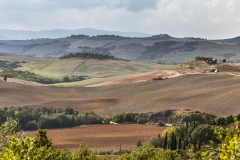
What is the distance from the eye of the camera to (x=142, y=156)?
130 ft

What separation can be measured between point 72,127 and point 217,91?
4159 cm

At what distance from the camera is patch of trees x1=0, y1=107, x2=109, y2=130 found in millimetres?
92525

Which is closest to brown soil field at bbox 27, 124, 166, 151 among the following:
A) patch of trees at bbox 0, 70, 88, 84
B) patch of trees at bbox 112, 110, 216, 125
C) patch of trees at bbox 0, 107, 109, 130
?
patch of trees at bbox 0, 107, 109, 130

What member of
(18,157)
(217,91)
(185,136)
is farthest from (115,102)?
(18,157)

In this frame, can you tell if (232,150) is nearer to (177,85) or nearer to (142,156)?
(142,156)

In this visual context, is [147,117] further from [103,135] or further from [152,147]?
[152,147]

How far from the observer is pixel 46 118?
94.9 meters

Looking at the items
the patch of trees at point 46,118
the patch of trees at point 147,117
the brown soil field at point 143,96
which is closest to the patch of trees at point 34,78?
the brown soil field at point 143,96

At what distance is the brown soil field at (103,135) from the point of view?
241 ft

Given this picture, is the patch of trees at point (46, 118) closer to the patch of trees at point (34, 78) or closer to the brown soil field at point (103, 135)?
the brown soil field at point (103, 135)

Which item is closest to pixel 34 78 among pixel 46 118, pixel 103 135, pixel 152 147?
pixel 46 118

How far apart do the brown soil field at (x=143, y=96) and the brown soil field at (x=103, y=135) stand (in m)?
13.4

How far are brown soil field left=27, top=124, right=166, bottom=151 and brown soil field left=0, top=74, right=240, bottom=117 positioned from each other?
13369 millimetres

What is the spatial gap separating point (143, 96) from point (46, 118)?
33.1 m
